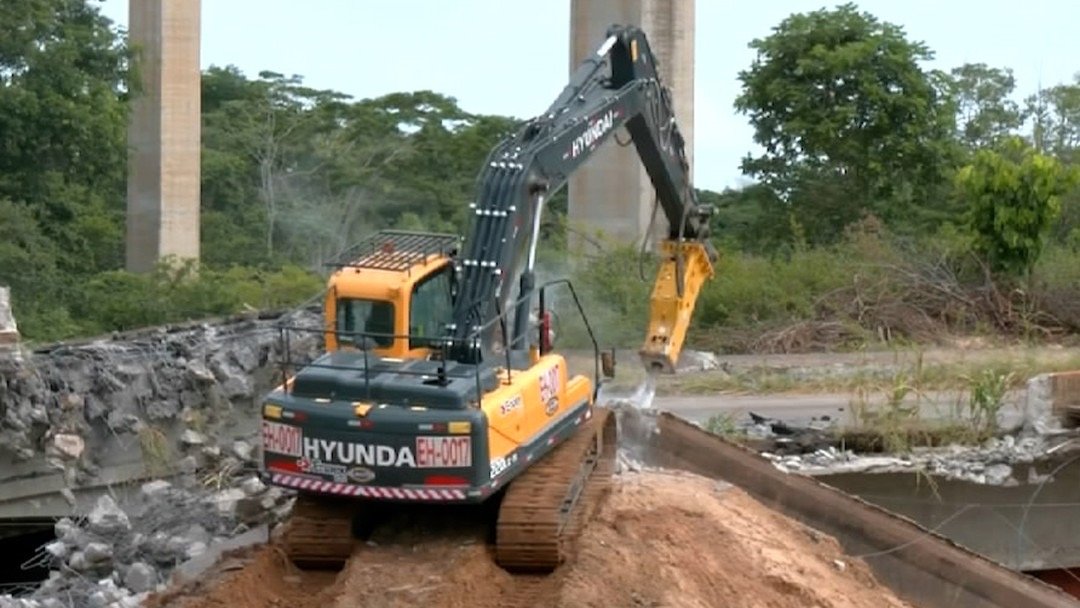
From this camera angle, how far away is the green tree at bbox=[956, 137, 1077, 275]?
30.9 meters

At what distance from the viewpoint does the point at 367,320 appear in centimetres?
1326

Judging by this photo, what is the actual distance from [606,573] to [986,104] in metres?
45.6

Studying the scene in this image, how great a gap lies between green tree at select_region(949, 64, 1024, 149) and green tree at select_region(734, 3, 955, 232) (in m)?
12.2

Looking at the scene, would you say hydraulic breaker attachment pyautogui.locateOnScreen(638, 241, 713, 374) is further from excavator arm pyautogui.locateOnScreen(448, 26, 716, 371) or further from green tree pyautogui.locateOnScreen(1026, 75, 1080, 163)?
green tree pyautogui.locateOnScreen(1026, 75, 1080, 163)

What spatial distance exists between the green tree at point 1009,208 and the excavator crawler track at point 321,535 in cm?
2064

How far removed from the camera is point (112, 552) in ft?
50.1

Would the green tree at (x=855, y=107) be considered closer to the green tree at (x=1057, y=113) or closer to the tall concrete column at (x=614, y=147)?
the tall concrete column at (x=614, y=147)

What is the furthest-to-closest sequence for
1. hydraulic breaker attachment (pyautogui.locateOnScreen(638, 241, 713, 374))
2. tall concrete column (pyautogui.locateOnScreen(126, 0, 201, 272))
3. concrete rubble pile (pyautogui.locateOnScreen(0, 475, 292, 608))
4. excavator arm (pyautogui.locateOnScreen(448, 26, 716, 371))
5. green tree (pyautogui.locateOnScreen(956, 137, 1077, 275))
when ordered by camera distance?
tall concrete column (pyautogui.locateOnScreen(126, 0, 201, 272))
green tree (pyautogui.locateOnScreen(956, 137, 1077, 275))
hydraulic breaker attachment (pyautogui.locateOnScreen(638, 241, 713, 374))
concrete rubble pile (pyautogui.locateOnScreen(0, 475, 292, 608))
excavator arm (pyautogui.locateOnScreen(448, 26, 716, 371))

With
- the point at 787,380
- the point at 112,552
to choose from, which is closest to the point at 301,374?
the point at 112,552

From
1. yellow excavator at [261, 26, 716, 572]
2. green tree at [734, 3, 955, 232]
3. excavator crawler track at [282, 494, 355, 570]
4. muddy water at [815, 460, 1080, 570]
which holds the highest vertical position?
green tree at [734, 3, 955, 232]

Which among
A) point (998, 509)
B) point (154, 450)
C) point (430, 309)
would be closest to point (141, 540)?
point (430, 309)

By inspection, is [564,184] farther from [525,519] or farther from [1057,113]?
[1057,113]

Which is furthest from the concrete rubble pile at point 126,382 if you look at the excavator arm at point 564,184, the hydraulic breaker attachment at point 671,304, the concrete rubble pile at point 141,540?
the excavator arm at point 564,184

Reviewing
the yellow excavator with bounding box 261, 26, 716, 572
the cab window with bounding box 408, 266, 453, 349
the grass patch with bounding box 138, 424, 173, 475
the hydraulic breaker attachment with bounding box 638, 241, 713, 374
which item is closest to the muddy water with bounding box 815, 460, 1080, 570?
the hydraulic breaker attachment with bounding box 638, 241, 713, 374
